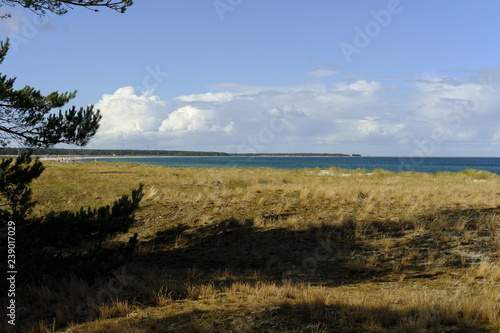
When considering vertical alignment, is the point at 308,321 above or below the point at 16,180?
below

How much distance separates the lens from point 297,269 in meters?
10.0

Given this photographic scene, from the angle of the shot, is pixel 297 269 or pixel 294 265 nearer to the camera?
pixel 297 269

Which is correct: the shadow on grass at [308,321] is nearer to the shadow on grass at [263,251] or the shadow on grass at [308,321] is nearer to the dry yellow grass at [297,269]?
the dry yellow grass at [297,269]

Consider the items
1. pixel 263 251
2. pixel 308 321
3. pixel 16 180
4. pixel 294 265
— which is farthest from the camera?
pixel 263 251

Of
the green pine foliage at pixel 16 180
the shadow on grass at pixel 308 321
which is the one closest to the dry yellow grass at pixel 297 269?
the shadow on grass at pixel 308 321

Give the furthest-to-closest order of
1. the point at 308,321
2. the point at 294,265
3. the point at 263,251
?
the point at 263,251 < the point at 294,265 < the point at 308,321

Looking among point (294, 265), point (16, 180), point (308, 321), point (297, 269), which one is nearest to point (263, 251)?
point (294, 265)

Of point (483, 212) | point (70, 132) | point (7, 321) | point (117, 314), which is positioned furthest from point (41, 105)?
point (483, 212)

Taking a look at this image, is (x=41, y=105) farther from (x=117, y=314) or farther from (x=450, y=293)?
(x=450, y=293)

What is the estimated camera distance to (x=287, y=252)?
11508 mm

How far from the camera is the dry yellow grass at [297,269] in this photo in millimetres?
6016

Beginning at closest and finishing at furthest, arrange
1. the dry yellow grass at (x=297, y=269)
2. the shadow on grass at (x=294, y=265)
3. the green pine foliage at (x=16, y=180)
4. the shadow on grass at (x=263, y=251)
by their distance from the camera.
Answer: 1. the shadow on grass at (x=294, y=265)
2. the dry yellow grass at (x=297, y=269)
3. the green pine foliage at (x=16, y=180)
4. the shadow on grass at (x=263, y=251)

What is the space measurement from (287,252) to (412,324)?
6.32 m

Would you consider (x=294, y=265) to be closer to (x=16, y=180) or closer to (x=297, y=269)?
(x=297, y=269)
